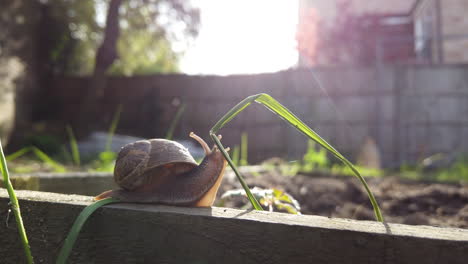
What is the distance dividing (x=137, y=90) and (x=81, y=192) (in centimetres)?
774

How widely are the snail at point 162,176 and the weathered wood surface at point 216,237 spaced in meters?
0.10

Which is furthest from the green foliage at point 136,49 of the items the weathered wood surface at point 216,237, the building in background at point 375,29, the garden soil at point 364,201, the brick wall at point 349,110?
the weathered wood surface at point 216,237

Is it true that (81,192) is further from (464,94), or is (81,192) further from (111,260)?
(464,94)

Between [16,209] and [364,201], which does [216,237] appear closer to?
[16,209]

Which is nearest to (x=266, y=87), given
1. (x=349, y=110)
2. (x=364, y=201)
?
(x=349, y=110)

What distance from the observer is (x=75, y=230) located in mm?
707

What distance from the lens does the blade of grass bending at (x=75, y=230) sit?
67 centimetres

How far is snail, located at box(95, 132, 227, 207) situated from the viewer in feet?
3.15

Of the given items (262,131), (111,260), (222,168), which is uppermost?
(222,168)

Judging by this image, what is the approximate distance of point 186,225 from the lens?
0.77m

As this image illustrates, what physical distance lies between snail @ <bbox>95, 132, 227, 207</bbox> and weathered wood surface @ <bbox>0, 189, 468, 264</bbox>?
0.34 feet

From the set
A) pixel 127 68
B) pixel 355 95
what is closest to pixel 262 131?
pixel 355 95

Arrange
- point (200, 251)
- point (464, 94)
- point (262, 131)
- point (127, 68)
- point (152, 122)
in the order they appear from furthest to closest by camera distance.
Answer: point (127, 68)
point (152, 122)
point (262, 131)
point (464, 94)
point (200, 251)

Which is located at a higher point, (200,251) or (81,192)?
(200,251)
